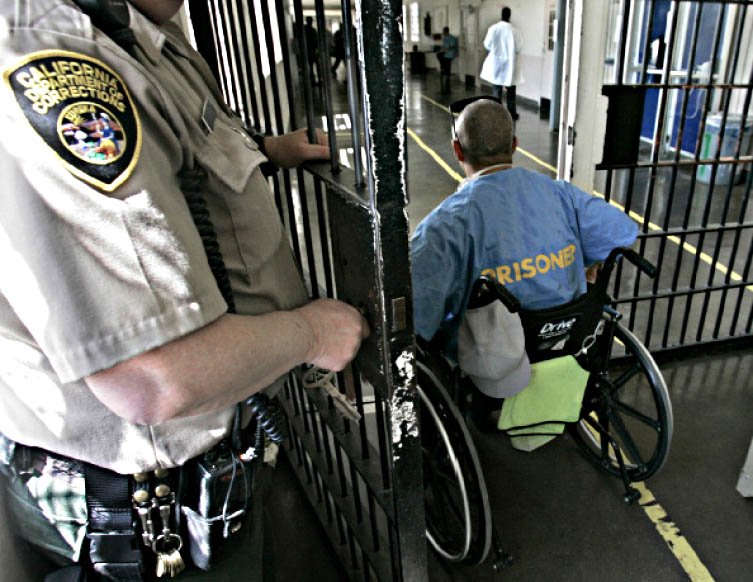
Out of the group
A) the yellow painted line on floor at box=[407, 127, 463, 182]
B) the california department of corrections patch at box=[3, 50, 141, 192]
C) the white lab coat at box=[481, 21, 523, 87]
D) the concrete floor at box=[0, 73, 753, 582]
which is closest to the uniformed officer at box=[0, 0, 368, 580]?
the california department of corrections patch at box=[3, 50, 141, 192]

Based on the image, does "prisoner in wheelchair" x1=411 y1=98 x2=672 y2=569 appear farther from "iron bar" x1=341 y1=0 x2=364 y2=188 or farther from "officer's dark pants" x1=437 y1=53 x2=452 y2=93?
"officer's dark pants" x1=437 y1=53 x2=452 y2=93

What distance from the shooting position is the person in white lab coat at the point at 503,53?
28.8 feet

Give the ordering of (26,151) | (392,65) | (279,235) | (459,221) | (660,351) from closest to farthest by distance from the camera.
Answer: (26,151), (392,65), (279,235), (459,221), (660,351)

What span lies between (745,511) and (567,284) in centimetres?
113

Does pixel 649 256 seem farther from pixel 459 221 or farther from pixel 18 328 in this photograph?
pixel 18 328

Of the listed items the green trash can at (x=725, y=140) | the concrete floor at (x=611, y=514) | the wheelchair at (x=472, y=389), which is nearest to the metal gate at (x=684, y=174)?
the green trash can at (x=725, y=140)

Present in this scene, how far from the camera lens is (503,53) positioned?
8945mm

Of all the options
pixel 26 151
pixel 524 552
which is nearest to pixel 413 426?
pixel 26 151

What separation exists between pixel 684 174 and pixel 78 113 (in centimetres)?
710

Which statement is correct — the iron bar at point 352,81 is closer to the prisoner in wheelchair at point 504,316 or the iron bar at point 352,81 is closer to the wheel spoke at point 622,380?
the prisoner in wheelchair at point 504,316

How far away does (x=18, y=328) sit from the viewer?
2.42 ft

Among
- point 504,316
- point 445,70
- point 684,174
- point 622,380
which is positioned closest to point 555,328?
point 504,316

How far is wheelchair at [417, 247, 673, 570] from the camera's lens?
164 cm

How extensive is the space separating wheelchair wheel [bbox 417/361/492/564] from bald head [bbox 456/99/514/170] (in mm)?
765
